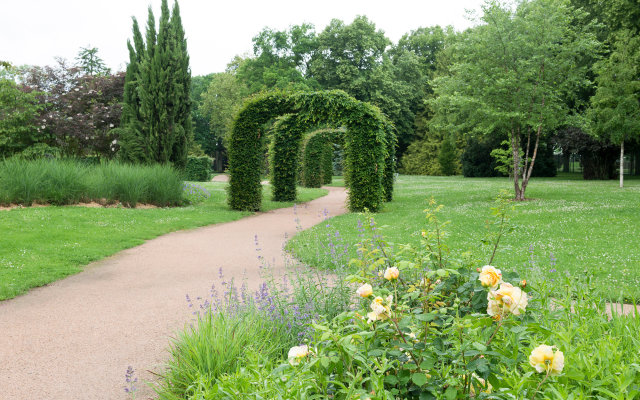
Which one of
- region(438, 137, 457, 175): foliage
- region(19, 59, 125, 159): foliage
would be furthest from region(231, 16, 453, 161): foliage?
region(19, 59, 125, 159): foliage

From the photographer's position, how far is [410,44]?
49.8 m

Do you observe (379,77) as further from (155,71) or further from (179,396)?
(179,396)

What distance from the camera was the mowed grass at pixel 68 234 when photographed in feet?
21.2

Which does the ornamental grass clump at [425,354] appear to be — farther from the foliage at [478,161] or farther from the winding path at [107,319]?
the foliage at [478,161]

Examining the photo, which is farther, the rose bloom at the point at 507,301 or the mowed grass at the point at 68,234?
the mowed grass at the point at 68,234

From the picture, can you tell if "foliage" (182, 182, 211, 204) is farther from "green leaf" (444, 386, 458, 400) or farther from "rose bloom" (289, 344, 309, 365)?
"green leaf" (444, 386, 458, 400)

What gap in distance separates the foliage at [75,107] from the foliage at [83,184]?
8.33 meters

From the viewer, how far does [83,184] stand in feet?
41.8

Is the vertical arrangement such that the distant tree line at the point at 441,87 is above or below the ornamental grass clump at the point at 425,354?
above

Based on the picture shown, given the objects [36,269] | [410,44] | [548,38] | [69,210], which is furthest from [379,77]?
[36,269]

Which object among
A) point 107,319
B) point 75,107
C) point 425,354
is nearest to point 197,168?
point 75,107

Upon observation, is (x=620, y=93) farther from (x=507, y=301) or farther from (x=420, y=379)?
(x=420, y=379)

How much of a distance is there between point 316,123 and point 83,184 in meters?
7.54

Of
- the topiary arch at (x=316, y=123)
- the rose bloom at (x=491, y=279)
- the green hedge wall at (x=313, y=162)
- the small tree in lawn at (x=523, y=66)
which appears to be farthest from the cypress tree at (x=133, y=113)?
the rose bloom at (x=491, y=279)
